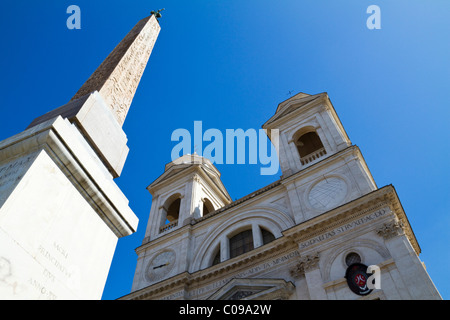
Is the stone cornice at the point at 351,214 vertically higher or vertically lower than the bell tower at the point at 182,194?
lower

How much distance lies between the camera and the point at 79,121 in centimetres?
429

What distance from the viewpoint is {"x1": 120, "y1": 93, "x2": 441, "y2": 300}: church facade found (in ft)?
42.2

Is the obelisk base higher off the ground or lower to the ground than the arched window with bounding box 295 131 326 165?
lower

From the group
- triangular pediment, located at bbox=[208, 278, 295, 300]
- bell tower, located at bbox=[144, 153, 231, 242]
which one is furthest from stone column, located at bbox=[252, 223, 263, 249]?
Result: bell tower, located at bbox=[144, 153, 231, 242]

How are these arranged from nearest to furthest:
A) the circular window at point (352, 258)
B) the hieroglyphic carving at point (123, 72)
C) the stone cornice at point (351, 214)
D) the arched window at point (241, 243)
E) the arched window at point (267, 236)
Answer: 1. the hieroglyphic carving at point (123, 72)
2. the circular window at point (352, 258)
3. the stone cornice at point (351, 214)
4. the arched window at point (267, 236)
5. the arched window at point (241, 243)

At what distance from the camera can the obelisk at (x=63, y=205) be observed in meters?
2.99

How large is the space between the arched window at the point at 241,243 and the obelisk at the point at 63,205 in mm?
13898

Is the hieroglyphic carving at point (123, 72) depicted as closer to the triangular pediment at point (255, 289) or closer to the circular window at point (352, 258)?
the triangular pediment at point (255, 289)

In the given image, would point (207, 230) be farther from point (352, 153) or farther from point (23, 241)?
point (23, 241)

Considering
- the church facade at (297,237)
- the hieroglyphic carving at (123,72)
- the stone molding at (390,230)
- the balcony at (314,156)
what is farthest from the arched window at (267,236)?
the hieroglyphic carving at (123,72)

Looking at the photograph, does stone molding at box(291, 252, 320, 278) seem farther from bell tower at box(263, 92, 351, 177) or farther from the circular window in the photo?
bell tower at box(263, 92, 351, 177)

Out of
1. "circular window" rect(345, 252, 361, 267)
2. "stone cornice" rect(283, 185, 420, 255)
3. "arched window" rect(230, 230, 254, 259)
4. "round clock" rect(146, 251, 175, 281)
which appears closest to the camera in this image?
"circular window" rect(345, 252, 361, 267)

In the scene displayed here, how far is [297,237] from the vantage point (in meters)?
→ 15.3

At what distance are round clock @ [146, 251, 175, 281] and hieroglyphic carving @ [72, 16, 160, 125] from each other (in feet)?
43.8
